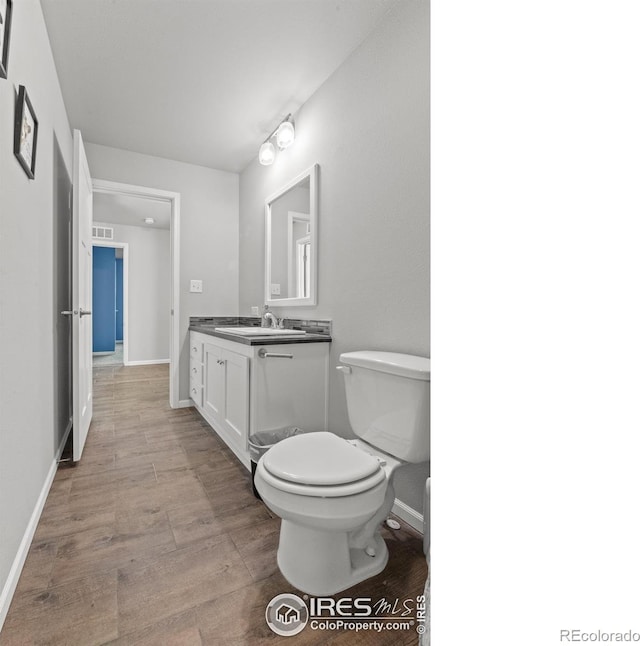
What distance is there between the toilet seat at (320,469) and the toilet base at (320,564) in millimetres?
172

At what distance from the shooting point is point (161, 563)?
4.20 feet

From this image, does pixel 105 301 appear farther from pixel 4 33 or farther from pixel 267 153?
pixel 4 33

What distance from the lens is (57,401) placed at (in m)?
2.09

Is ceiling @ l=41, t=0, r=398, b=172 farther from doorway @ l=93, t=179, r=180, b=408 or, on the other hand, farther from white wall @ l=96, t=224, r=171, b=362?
white wall @ l=96, t=224, r=171, b=362

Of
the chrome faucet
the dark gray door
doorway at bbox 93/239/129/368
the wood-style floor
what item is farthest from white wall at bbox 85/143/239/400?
doorway at bbox 93/239/129/368

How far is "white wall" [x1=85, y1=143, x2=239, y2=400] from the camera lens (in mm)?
3119

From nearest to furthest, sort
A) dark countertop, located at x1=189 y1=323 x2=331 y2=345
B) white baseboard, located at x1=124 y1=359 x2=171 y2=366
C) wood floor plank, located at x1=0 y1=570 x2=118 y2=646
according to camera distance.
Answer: wood floor plank, located at x1=0 y1=570 x2=118 y2=646, dark countertop, located at x1=189 y1=323 x2=331 y2=345, white baseboard, located at x1=124 y1=359 x2=171 y2=366

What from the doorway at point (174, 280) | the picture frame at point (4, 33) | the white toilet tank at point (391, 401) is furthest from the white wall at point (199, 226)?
the white toilet tank at point (391, 401)

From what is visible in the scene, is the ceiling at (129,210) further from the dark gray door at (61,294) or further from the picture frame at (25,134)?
the picture frame at (25,134)

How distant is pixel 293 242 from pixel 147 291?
433 centimetres

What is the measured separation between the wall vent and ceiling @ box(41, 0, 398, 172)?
3.05 m

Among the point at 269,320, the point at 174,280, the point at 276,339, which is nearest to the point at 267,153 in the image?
the point at 269,320

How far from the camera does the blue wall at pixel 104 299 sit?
6.67m

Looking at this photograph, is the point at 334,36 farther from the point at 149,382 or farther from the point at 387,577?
the point at 149,382
